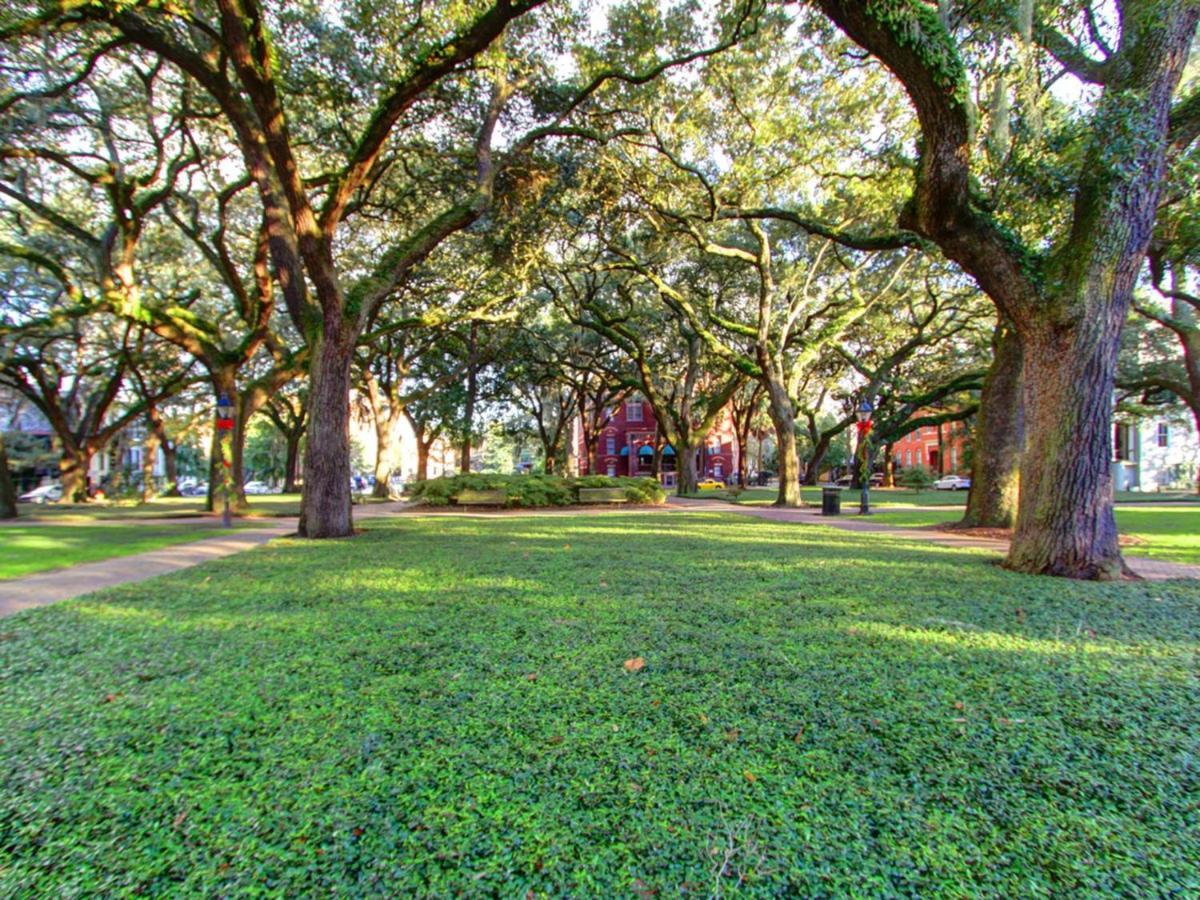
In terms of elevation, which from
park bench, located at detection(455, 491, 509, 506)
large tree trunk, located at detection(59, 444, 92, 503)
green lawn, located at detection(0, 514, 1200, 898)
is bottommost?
green lawn, located at detection(0, 514, 1200, 898)

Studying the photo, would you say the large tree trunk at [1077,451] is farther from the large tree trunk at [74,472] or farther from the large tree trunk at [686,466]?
the large tree trunk at [74,472]

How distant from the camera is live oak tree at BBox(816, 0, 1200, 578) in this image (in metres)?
6.02

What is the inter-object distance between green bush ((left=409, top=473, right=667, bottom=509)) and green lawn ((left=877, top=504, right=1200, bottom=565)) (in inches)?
301

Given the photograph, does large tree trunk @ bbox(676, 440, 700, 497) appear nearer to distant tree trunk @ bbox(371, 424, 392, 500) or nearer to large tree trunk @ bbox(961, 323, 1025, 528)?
distant tree trunk @ bbox(371, 424, 392, 500)

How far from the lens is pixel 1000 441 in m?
10.4

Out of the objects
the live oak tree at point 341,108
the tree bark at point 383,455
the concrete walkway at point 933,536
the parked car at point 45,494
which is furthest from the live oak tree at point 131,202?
the parked car at point 45,494

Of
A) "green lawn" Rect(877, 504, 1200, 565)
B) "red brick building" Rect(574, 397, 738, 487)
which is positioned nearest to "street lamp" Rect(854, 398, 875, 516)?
"green lawn" Rect(877, 504, 1200, 565)

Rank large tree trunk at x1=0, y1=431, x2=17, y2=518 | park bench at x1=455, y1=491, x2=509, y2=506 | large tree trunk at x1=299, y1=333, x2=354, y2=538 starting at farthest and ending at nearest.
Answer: park bench at x1=455, y1=491, x2=509, y2=506 → large tree trunk at x1=0, y1=431, x2=17, y2=518 → large tree trunk at x1=299, y1=333, x2=354, y2=538

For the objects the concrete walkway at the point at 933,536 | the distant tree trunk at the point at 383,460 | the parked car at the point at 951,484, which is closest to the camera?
the concrete walkway at the point at 933,536

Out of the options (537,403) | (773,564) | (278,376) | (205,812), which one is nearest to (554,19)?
(773,564)

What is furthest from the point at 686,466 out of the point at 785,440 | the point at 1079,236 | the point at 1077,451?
the point at 1079,236

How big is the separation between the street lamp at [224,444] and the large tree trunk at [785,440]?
15162mm

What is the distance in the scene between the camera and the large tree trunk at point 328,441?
10.1 meters

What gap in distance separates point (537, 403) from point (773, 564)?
2994 cm
